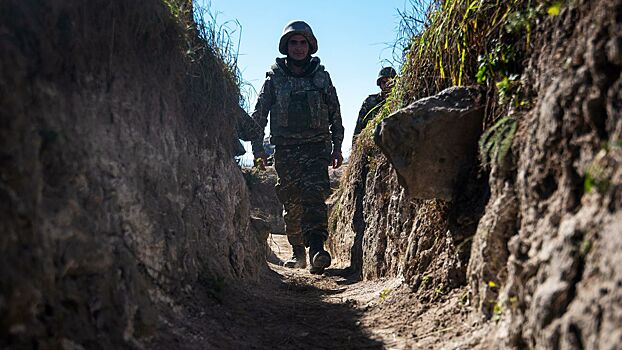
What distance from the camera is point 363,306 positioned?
3.70 meters

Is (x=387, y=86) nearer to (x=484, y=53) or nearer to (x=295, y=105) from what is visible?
(x=295, y=105)

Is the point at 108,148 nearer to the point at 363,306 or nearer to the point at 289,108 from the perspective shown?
the point at 363,306

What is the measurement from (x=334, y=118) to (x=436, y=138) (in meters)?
3.60

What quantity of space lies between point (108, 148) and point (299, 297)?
244 centimetres

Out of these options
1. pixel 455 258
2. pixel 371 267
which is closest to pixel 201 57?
pixel 455 258

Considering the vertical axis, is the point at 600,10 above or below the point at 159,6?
below

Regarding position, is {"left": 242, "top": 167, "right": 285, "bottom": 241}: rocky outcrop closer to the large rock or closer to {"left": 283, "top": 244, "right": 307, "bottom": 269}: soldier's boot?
{"left": 283, "top": 244, "right": 307, "bottom": 269}: soldier's boot

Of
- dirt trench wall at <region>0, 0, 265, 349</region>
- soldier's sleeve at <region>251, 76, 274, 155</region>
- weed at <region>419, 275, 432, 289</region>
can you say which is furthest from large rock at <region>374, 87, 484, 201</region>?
soldier's sleeve at <region>251, 76, 274, 155</region>

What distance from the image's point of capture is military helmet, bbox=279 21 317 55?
6090 millimetres

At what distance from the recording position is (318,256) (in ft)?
18.9

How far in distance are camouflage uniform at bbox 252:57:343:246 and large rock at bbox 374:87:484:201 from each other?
3.12 m

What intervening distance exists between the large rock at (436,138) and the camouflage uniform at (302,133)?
3.12 metres

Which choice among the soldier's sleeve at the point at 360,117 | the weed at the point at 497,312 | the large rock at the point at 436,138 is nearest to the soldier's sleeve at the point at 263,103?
the soldier's sleeve at the point at 360,117

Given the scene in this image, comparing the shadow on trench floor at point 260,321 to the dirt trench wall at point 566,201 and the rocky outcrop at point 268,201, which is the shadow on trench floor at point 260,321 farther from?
the rocky outcrop at point 268,201
